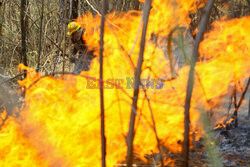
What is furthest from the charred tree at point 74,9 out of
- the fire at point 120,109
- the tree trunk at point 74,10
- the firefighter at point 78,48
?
the fire at point 120,109

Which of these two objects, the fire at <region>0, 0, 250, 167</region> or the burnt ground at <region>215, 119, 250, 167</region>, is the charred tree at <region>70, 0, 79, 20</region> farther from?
the burnt ground at <region>215, 119, 250, 167</region>

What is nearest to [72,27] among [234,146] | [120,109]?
[120,109]

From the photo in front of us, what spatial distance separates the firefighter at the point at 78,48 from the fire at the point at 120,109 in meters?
0.51

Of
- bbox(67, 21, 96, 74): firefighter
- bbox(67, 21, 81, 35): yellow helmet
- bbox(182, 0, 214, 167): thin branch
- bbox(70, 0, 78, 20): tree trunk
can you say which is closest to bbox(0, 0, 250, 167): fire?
bbox(182, 0, 214, 167): thin branch

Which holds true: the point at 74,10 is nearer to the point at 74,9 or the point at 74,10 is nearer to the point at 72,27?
the point at 74,9

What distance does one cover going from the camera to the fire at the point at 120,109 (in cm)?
141

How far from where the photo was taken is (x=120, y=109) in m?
1.25

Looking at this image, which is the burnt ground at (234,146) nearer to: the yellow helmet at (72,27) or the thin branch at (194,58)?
the thin branch at (194,58)

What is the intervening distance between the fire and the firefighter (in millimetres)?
513

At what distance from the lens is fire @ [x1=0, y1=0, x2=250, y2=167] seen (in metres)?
1.41

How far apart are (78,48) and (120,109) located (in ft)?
6.88

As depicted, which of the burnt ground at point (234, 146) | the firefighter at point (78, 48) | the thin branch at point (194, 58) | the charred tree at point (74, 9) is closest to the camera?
the thin branch at point (194, 58)

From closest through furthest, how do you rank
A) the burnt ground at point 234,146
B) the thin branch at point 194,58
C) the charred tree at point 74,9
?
the thin branch at point 194,58 < the burnt ground at point 234,146 < the charred tree at point 74,9

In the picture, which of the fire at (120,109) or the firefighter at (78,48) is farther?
the firefighter at (78,48)
